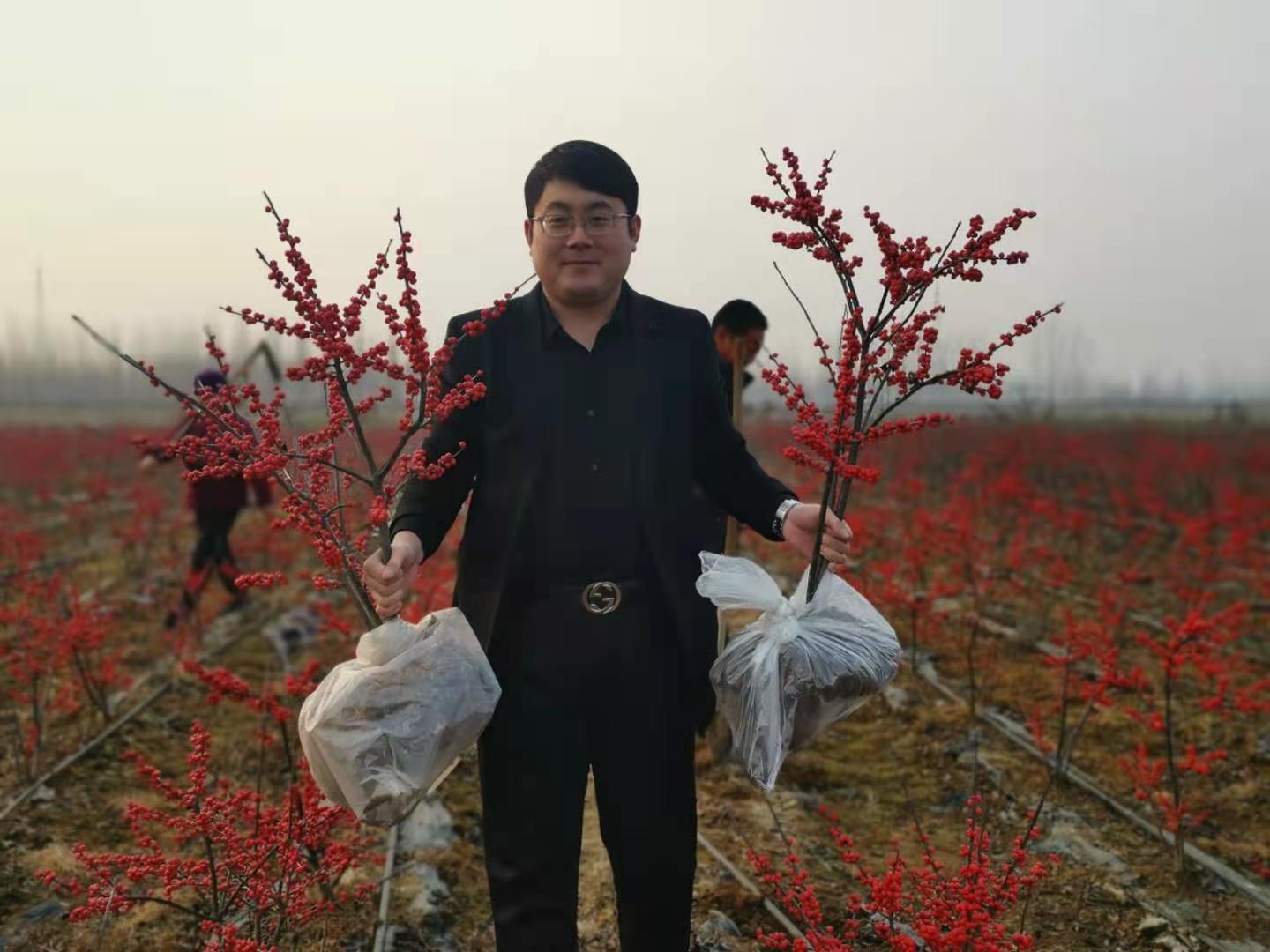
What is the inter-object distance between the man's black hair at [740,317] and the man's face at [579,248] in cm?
263

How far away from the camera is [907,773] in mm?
5027

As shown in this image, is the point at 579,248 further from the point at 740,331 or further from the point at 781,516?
the point at 740,331

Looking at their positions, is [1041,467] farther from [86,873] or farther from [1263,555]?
[86,873]

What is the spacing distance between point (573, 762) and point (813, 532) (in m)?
0.79

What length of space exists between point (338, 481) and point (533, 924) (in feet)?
3.69

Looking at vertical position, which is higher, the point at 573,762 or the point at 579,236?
the point at 579,236

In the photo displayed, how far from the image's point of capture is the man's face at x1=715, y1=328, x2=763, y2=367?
16.2 ft

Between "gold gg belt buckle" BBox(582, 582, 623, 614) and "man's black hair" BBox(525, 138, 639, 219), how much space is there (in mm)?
895

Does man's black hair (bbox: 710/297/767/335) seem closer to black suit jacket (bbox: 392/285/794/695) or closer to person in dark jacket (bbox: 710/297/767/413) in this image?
person in dark jacket (bbox: 710/297/767/413)

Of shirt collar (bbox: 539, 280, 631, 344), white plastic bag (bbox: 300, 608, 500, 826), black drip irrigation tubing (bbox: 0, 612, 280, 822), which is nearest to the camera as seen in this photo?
white plastic bag (bbox: 300, 608, 500, 826)

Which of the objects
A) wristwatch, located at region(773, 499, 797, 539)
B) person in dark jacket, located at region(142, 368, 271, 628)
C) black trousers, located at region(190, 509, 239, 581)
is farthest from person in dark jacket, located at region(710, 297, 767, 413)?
black trousers, located at region(190, 509, 239, 581)

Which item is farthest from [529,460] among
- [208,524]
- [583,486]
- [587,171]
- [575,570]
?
[208,524]

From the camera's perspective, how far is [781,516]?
2500 mm

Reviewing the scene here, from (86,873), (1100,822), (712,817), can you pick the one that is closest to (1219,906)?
(1100,822)
